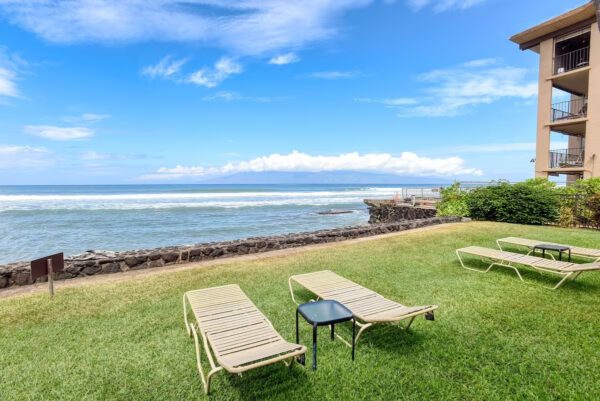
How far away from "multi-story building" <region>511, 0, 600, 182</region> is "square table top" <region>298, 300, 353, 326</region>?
18443mm

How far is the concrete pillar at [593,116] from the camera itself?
1455 cm

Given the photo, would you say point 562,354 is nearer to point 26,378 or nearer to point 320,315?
point 320,315

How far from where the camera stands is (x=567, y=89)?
692 inches

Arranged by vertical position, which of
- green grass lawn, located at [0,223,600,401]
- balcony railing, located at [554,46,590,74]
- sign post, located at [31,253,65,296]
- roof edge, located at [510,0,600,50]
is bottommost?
green grass lawn, located at [0,223,600,401]

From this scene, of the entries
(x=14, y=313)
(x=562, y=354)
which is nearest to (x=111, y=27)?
(x=14, y=313)

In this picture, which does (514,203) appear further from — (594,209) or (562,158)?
(562,158)

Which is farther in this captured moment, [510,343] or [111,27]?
[111,27]

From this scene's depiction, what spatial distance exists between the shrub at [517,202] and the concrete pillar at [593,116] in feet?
16.9

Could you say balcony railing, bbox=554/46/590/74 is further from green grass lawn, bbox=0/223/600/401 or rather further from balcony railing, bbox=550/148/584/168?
green grass lawn, bbox=0/223/600/401

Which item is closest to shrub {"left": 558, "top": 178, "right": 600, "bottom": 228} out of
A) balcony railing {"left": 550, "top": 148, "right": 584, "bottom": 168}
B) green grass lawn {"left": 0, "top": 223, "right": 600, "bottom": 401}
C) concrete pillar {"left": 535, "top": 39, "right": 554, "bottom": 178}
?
green grass lawn {"left": 0, "top": 223, "right": 600, "bottom": 401}

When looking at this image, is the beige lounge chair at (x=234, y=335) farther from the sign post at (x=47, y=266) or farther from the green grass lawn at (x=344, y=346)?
the sign post at (x=47, y=266)

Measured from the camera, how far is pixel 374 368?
2678 millimetres

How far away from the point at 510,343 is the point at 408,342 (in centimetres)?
100

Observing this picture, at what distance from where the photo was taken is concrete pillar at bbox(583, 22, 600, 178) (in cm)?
1455
